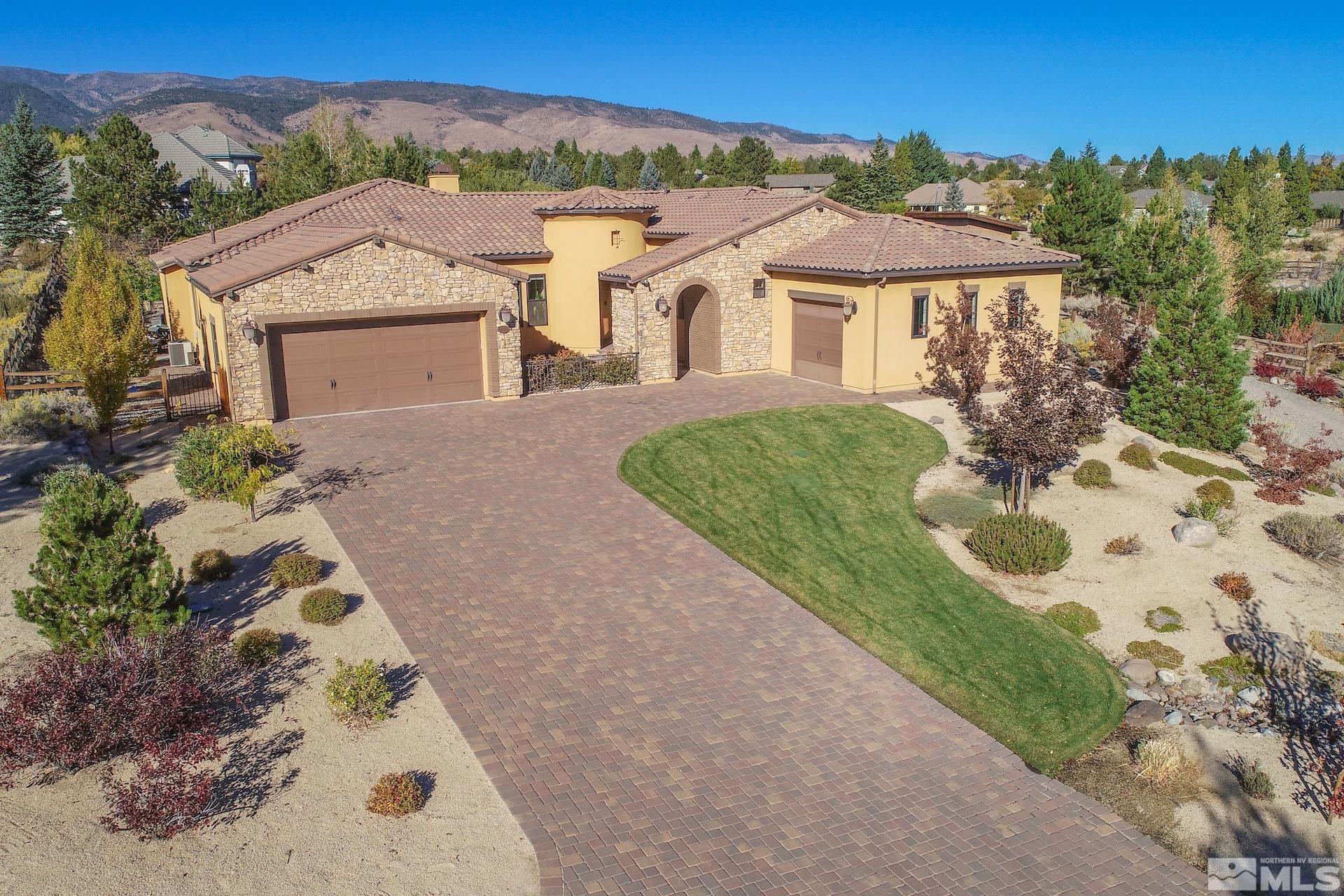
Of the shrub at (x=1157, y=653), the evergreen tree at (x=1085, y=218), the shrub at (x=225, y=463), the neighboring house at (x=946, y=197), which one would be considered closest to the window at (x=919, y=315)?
the shrub at (x=1157, y=653)

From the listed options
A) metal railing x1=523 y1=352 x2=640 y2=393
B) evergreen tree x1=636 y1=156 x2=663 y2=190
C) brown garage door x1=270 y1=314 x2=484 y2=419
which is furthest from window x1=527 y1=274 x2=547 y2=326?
evergreen tree x1=636 y1=156 x2=663 y2=190

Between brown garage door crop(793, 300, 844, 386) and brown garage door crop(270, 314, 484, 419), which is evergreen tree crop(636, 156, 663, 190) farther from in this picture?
brown garage door crop(270, 314, 484, 419)

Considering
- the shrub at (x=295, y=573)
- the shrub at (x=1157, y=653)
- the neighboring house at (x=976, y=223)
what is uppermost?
the neighboring house at (x=976, y=223)

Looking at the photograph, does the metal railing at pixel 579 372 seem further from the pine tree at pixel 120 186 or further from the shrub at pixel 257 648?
the pine tree at pixel 120 186

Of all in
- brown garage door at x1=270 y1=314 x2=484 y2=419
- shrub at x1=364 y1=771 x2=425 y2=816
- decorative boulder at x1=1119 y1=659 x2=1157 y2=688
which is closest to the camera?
shrub at x1=364 y1=771 x2=425 y2=816

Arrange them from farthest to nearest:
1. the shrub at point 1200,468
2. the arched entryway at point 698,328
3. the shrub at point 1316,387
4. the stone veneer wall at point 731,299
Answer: the shrub at point 1316,387 → the arched entryway at point 698,328 → the stone veneer wall at point 731,299 → the shrub at point 1200,468

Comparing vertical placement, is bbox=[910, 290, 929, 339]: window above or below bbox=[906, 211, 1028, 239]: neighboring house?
below
